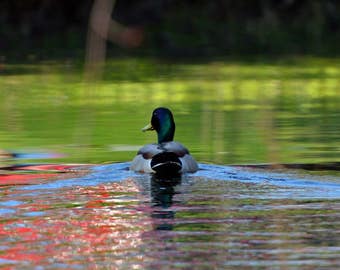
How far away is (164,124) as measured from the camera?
13.4 m

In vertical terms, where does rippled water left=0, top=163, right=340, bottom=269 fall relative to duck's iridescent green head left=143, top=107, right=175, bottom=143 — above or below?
below

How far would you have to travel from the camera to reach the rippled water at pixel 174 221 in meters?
8.29

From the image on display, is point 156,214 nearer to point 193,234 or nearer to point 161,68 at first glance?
point 193,234

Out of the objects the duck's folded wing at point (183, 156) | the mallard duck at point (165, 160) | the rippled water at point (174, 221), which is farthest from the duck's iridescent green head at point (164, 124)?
the rippled water at point (174, 221)

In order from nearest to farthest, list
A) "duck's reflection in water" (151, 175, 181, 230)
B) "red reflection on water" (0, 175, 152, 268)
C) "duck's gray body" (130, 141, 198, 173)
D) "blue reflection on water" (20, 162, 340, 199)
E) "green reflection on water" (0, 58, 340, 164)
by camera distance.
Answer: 1. "red reflection on water" (0, 175, 152, 268)
2. "duck's reflection in water" (151, 175, 181, 230)
3. "blue reflection on water" (20, 162, 340, 199)
4. "duck's gray body" (130, 141, 198, 173)
5. "green reflection on water" (0, 58, 340, 164)

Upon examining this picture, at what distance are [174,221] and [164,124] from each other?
3891 millimetres

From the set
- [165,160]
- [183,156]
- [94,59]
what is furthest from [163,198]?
[94,59]

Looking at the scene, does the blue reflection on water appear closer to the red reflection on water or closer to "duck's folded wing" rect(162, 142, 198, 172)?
"duck's folded wing" rect(162, 142, 198, 172)

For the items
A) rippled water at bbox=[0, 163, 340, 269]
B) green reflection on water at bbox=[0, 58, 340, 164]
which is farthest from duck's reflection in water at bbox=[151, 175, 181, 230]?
green reflection on water at bbox=[0, 58, 340, 164]

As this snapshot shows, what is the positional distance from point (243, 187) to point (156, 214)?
145 centimetres

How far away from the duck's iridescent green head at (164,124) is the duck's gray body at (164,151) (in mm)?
880

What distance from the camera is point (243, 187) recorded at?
1117 cm

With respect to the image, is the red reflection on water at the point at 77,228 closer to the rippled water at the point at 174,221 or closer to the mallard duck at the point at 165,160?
the rippled water at the point at 174,221

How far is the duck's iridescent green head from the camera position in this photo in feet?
43.9
